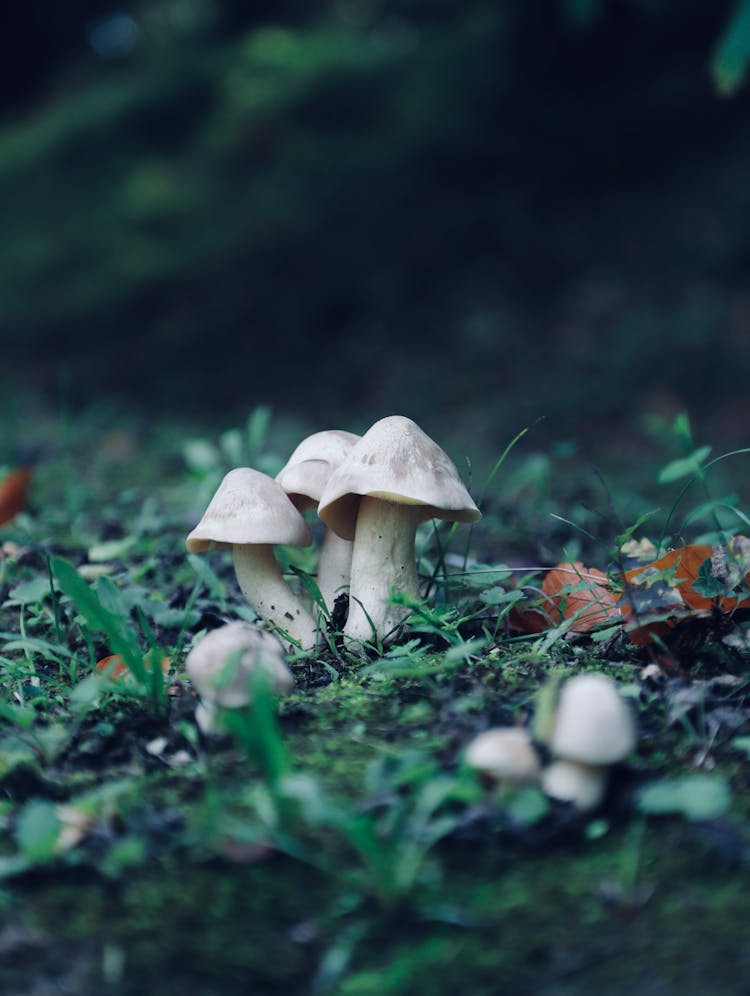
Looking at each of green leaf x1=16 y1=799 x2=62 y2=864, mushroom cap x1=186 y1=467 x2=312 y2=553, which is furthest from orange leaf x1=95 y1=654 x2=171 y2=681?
green leaf x1=16 y1=799 x2=62 y2=864

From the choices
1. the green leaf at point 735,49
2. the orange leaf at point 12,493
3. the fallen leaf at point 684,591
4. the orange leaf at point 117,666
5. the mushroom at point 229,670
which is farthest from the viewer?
the green leaf at point 735,49

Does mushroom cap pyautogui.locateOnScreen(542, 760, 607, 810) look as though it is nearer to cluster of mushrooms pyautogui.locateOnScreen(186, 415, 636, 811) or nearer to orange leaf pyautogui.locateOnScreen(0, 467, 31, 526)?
cluster of mushrooms pyautogui.locateOnScreen(186, 415, 636, 811)

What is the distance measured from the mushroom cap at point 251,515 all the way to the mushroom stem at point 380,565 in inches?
6.0

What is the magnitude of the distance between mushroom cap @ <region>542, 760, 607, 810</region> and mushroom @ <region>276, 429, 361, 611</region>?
924 millimetres

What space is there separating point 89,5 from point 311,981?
9.95 m

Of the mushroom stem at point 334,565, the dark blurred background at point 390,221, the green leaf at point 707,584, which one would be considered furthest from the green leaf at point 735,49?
the dark blurred background at point 390,221

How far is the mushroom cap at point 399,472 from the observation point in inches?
Result: 75.2

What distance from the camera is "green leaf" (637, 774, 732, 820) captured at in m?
1.28

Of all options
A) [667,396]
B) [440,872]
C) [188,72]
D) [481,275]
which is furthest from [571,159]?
[440,872]

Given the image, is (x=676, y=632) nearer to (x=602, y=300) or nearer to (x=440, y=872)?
(x=440, y=872)

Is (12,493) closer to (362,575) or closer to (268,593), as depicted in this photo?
(268,593)

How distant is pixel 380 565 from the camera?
214cm

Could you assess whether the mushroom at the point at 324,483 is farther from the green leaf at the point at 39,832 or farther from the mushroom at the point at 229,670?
the green leaf at the point at 39,832

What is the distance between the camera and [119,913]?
1.28 metres
